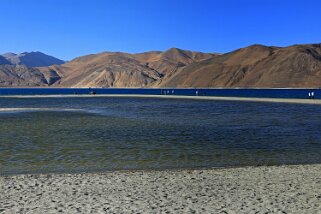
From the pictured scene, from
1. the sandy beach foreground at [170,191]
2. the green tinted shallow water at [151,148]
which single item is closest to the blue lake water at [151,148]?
the green tinted shallow water at [151,148]

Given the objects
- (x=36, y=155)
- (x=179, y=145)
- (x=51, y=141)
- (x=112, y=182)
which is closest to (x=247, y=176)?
(x=112, y=182)

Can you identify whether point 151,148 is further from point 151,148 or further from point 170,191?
point 170,191

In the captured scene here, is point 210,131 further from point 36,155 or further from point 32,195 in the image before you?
point 32,195

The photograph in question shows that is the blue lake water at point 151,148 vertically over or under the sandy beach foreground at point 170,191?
under

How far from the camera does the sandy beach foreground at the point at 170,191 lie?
423 inches

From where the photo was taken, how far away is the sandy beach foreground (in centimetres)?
1075

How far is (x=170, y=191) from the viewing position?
12641 millimetres

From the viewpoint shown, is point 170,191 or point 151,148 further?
point 151,148

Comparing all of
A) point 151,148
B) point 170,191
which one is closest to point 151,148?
point 151,148

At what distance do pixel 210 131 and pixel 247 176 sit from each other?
1543cm

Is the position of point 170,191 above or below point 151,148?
above

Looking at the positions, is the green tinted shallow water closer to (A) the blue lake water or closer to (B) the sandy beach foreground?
(A) the blue lake water

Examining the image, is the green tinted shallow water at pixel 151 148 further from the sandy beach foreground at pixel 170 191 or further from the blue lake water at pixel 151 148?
the sandy beach foreground at pixel 170 191

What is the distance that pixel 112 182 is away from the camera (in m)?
13.9
